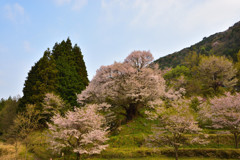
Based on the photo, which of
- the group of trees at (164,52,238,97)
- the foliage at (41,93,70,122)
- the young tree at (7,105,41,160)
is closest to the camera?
the young tree at (7,105,41,160)

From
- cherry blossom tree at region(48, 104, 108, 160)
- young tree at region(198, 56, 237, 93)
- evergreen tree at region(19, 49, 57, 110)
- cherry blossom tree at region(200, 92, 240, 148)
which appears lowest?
cherry blossom tree at region(200, 92, 240, 148)

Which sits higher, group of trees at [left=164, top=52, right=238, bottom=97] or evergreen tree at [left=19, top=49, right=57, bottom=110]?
evergreen tree at [left=19, top=49, right=57, bottom=110]

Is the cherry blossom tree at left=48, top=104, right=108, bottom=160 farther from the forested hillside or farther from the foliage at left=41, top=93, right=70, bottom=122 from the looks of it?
the foliage at left=41, top=93, right=70, bottom=122

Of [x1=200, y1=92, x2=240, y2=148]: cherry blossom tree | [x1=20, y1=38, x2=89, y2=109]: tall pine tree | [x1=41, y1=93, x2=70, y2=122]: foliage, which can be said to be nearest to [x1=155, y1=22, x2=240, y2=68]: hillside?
[x1=200, y1=92, x2=240, y2=148]: cherry blossom tree

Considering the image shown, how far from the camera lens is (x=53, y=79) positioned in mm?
28375

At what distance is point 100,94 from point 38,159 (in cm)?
1005

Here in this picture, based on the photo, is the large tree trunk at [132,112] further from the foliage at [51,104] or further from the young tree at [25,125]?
the young tree at [25,125]

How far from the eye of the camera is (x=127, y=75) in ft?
65.6

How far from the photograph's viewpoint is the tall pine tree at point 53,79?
25.3 metres

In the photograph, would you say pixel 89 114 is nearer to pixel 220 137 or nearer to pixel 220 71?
pixel 220 137

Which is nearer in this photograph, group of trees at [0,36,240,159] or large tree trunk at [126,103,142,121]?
group of trees at [0,36,240,159]

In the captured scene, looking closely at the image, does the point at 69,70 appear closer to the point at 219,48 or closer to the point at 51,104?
the point at 51,104

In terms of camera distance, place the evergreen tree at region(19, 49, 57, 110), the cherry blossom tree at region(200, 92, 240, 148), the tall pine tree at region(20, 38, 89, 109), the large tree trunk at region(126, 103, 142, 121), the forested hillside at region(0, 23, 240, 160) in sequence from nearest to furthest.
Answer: the forested hillside at region(0, 23, 240, 160) → the cherry blossom tree at region(200, 92, 240, 148) → the large tree trunk at region(126, 103, 142, 121) → the evergreen tree at region(19, 49, 57, 110) → the tall pine tree at region(20, 38, 89, 109)

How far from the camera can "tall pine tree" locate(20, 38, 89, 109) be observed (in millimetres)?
25312
